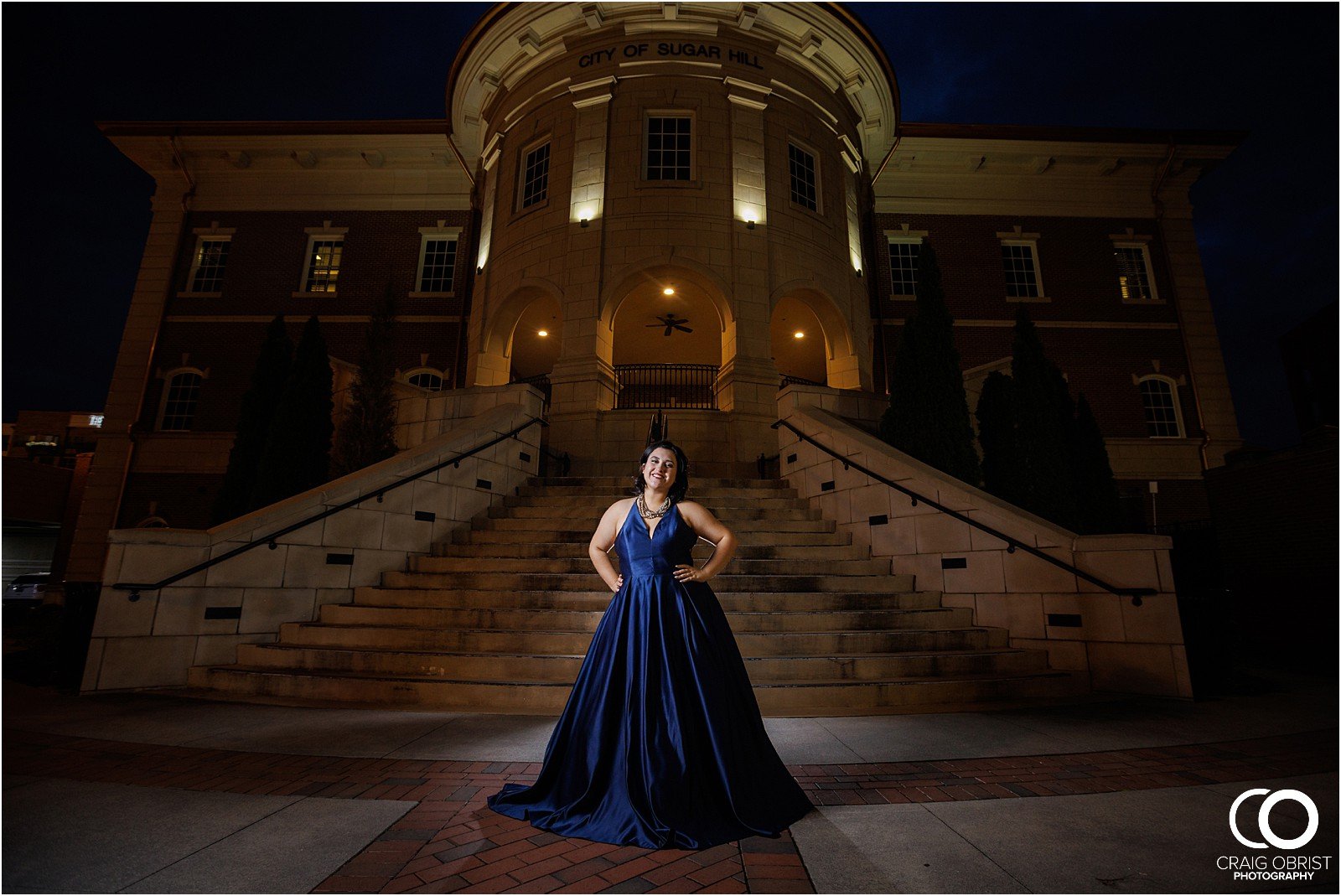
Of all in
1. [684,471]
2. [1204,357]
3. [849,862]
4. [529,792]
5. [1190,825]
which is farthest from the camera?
[1204,357]

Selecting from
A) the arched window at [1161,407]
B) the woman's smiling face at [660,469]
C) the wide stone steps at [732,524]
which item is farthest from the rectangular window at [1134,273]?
the woman's smiling face at [660,469]

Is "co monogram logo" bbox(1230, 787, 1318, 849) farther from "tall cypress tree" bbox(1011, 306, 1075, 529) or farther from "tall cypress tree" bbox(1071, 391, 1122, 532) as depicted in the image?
"tall cypress tree" bbox(1071, 391, 1122, 532)

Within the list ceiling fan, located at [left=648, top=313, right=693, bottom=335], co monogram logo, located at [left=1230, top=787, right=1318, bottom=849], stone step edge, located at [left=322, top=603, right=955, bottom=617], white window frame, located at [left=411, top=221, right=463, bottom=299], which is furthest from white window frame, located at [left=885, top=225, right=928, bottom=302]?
co monogram logo, located at [left=1230, top=787, right=1318, bottom=849]

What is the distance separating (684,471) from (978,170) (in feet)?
74.8

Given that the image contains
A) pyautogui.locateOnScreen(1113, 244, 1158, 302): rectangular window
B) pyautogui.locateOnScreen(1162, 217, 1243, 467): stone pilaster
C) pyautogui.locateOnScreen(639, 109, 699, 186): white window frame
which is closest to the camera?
pyautogui.locateOnScreen(639, 109, 699, 186): white window frame

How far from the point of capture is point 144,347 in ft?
63.9

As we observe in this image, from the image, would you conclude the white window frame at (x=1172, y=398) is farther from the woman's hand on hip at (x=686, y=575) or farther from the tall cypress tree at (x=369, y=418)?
the tall cypress tree at (x=369, y=418)

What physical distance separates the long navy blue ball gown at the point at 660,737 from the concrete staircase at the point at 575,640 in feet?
6.92

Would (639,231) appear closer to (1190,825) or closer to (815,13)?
(815,13)

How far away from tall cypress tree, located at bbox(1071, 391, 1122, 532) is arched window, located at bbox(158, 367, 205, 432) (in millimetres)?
23929

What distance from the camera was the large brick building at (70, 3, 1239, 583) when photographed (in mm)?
15531

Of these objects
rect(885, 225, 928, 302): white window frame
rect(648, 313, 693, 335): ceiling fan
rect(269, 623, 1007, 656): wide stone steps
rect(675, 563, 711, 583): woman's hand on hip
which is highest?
rect(885, 225, 928, 302): white window frame

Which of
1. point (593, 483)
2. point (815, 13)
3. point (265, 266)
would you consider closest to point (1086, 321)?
point (815, 13)

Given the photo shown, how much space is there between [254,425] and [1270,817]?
49.6ft
